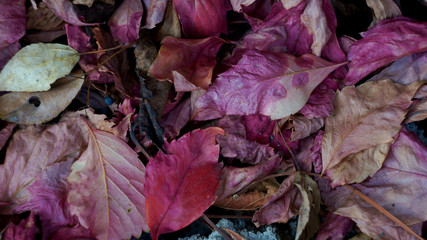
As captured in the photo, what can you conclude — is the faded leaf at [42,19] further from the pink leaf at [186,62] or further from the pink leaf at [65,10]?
the pink leaf at [186,62]

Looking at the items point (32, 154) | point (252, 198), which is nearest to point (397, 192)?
point (252, 198)

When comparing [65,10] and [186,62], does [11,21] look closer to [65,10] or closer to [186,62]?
[65,10]

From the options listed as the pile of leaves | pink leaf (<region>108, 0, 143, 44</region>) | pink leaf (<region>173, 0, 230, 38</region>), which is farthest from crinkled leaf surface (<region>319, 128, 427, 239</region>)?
pink leaf (<region>108, 0, 143, 44</region>)

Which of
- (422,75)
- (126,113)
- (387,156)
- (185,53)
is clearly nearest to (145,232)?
(126,113)

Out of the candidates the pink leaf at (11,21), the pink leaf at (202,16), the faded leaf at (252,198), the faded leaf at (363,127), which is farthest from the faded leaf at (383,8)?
the pink leaf at (11,21)

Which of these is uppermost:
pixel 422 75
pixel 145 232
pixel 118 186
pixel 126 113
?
pixel 422 75

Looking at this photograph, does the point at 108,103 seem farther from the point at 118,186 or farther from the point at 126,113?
the point at 118,186

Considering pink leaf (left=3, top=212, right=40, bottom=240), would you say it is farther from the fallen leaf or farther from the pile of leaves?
the fallen leaf
